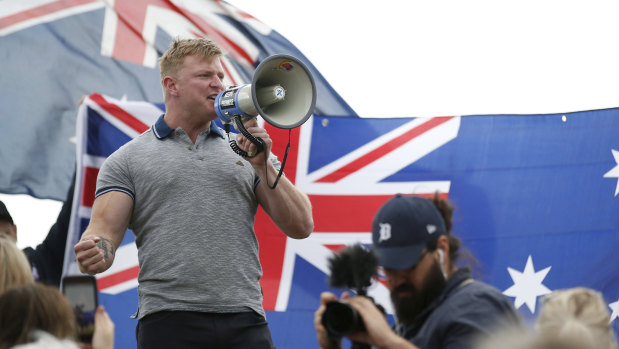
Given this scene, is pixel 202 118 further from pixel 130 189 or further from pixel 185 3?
pixel 185 3

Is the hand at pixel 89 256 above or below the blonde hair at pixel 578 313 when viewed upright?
above

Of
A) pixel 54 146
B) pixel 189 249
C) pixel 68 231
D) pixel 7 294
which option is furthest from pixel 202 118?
pixel 54 146

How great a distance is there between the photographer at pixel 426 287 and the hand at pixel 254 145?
940mm

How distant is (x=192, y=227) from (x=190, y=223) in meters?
0.02

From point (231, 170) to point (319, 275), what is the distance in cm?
358

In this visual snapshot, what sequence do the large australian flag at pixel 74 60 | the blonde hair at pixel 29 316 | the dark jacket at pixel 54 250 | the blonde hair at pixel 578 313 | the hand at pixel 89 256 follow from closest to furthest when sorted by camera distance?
1. the blonde hair at pixel 29 316
2. the blonde hair at pixel 578 313
3. the hand at pixel 89 256
4. the dark jacket at pixel 54 250
5. the large australian flag at pixel 74 60

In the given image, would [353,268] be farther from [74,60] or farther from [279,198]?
[74,60]

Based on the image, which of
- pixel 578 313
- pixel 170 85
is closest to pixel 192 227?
pixel 170 85

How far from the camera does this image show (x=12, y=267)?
3.64m

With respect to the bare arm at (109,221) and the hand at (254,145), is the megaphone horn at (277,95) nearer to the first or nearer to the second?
the hand at (254,145)

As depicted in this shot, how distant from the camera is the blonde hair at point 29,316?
3000 mm

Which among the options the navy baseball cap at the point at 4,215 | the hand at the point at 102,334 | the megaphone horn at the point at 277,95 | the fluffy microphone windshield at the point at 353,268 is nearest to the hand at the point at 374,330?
the fluffy microphone windshield at the point at 353,268

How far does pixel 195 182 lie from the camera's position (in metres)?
4.38

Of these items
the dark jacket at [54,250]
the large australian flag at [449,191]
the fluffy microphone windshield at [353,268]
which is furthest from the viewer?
the large australian flag at [449,191]
